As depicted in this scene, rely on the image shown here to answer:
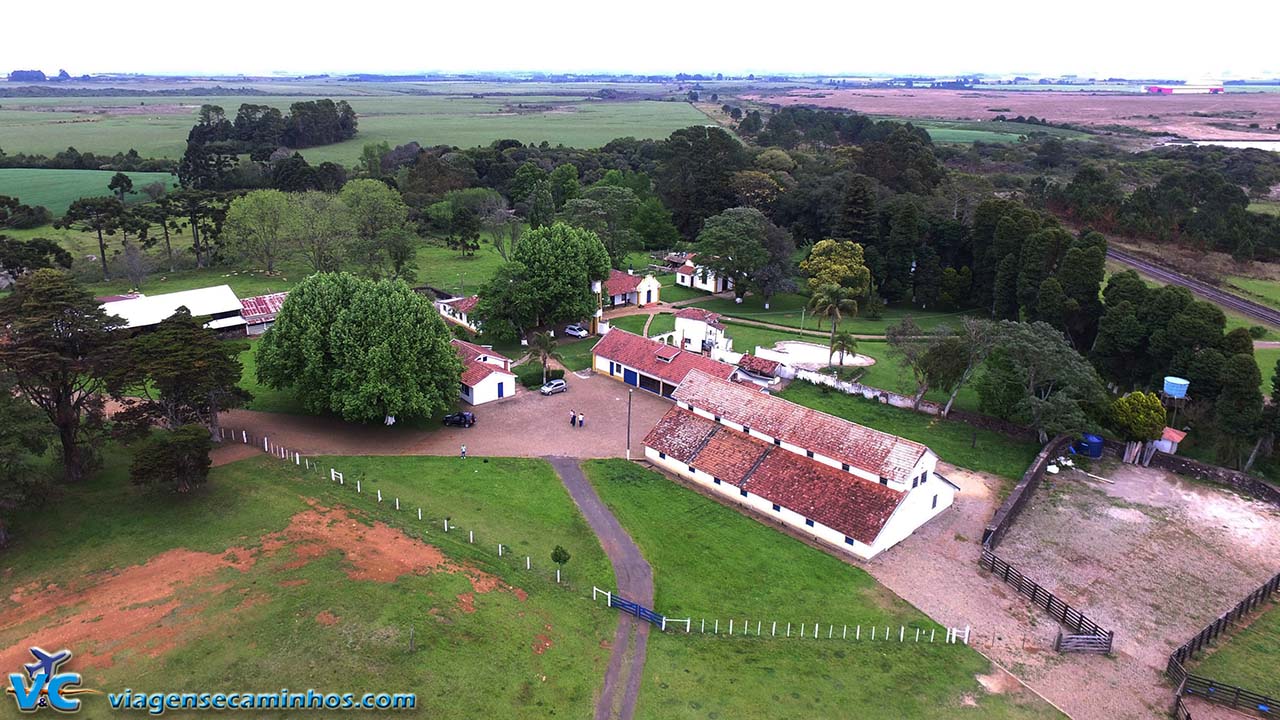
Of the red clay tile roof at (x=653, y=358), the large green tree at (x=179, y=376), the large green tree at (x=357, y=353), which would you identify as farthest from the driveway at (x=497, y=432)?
the large green tree at (x=179, y=376)

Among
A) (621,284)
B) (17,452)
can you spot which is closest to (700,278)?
(621,284)

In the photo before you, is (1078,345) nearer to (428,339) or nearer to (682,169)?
(428,339)

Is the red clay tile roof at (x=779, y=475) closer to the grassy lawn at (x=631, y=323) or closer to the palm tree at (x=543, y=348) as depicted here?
the palm tree at (x=543, y=348)

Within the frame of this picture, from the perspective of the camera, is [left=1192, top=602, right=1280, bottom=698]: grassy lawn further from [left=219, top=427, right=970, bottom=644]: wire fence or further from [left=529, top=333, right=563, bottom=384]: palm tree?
[left=529, top=333, right=563, bottom=384]: palm tree

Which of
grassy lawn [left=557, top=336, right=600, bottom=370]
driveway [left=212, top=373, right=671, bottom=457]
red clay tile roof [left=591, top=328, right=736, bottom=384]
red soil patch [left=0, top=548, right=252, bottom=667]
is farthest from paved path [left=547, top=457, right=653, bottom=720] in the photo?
grassy lawn [left=557, top=336, right=600, bottom=370]

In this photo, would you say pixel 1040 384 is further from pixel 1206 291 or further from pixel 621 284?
pixel 621 284

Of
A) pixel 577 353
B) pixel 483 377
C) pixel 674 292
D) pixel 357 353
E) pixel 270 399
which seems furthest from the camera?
pixel 674 292
